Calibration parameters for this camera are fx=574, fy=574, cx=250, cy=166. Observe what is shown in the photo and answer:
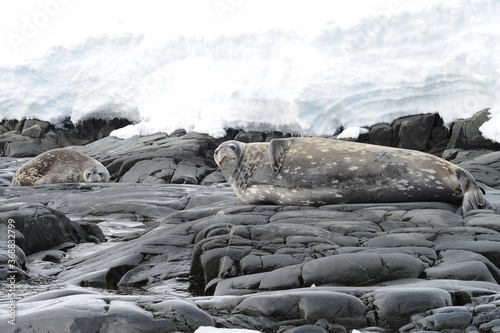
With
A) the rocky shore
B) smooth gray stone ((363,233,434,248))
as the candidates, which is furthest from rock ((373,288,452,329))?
smooth gray stone ((363,233,434,248))

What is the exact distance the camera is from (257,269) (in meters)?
3.19

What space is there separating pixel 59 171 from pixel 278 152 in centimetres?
683

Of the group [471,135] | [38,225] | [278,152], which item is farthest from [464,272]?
[471,135]

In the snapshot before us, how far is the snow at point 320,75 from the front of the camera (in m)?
13.2

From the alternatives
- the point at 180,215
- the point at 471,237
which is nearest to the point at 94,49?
the point at 180,215

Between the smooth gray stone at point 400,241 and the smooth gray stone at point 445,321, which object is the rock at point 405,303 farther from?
the smooth gray stone at point 400,241

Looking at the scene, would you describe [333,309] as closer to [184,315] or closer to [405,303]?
[405,303]

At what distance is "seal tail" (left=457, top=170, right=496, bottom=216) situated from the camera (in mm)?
4324

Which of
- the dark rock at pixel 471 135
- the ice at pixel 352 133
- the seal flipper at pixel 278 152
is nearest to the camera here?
the seal flipper at pixel 278 152

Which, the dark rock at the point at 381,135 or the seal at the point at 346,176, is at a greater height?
the seal at the point at 346,176

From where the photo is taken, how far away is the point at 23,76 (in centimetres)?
2381

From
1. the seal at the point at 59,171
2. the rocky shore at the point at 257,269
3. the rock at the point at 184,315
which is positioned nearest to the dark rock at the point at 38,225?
the rocky shore at the point at 257,269

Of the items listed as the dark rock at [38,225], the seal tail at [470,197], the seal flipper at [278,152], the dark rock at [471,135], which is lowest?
the dark rock at [471,135]

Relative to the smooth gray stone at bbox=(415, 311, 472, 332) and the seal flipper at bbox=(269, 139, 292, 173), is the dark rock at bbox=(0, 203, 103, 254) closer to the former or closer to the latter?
the seal flipper at bbox=(269, 139, 292, 173)
